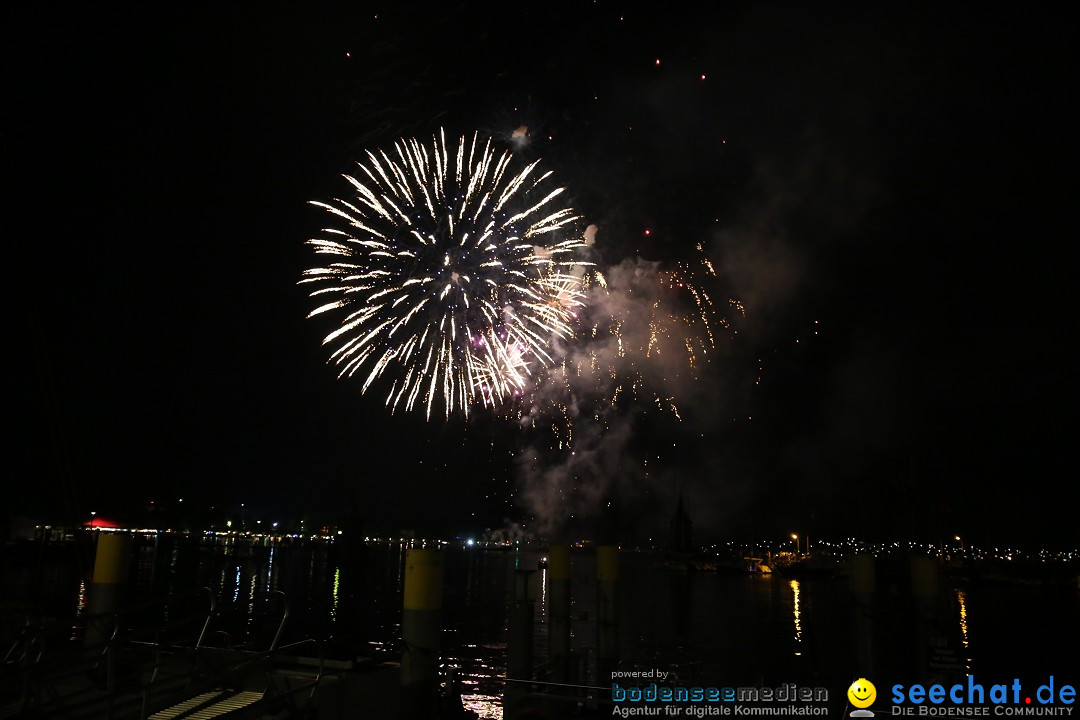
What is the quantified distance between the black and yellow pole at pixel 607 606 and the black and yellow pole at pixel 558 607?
106 cm

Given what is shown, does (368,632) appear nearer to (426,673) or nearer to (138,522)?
(426,673)

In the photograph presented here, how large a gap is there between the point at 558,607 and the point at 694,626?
40572 mm

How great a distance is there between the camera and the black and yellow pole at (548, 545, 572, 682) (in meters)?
21.7

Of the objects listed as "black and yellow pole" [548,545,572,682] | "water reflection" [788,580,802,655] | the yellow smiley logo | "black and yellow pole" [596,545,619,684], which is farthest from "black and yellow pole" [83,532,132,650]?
"water reflection" [788,580,802,655]

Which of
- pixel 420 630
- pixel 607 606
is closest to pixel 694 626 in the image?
pixel 607 606

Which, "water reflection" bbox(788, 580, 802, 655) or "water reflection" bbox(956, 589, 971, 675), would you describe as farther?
"water reflection" bbox(788, 580, 802, 655)

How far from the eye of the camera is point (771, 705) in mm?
12914

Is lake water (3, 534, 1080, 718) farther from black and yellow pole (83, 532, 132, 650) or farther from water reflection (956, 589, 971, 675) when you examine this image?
black and yellow pole (83, 532, 132, 650)

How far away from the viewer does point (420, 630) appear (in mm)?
10938

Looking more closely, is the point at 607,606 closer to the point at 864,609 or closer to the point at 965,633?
the point at 864,609

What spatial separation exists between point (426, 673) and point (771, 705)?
600 centimetres

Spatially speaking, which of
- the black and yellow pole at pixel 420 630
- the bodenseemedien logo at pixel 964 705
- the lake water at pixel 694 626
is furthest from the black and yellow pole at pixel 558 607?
the black and yellow pole at pixel 420 630

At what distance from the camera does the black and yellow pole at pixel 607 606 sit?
22.9 m

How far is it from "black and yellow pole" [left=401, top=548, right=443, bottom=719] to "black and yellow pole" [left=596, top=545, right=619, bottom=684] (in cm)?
1211
